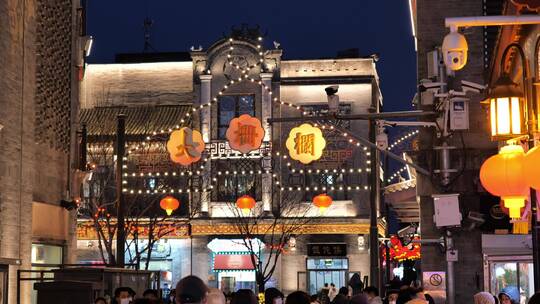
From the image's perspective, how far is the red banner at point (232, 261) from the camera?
170ft

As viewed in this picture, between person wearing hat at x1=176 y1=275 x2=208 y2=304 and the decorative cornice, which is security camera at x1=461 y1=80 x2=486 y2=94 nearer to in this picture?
person wearing hat at x1=176 y1=275 x2=208 y2=304

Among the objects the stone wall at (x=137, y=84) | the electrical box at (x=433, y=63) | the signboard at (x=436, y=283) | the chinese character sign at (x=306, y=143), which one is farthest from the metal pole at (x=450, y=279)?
the stone wall at (x=137, y=84)

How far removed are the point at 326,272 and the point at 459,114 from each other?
1062 inches

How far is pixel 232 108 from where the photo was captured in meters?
52.9

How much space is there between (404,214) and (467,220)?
22050mm

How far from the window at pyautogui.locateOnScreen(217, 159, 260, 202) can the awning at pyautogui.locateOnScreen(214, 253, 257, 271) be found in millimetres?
2849

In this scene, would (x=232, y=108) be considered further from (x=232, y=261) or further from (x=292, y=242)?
(x=232, y=261)

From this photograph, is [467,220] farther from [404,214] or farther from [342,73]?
[342,73]

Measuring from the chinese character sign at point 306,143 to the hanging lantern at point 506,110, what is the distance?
19424 millimetres

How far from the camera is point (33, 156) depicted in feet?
81.2

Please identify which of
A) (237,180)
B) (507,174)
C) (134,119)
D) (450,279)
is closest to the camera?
(507,174)

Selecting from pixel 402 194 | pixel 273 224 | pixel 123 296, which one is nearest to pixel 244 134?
pixel 402 194

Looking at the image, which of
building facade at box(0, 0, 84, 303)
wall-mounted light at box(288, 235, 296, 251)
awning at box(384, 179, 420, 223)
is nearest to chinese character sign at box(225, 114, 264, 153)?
building facade at box(0, 0, 84, 303)

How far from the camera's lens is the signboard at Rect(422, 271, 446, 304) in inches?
1041
